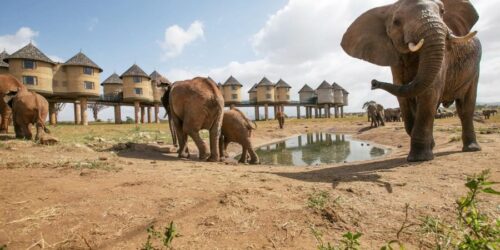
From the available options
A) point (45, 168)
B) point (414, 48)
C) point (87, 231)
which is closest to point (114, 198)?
point (87, 231)

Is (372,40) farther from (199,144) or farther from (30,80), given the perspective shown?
(30,80)

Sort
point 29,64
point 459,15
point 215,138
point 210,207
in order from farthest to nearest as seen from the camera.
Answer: point 29,64 → point 215,138 → point 459,15 → point 210,207

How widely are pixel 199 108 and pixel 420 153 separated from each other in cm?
527

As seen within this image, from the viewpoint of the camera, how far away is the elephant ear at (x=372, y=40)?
6.46 metres

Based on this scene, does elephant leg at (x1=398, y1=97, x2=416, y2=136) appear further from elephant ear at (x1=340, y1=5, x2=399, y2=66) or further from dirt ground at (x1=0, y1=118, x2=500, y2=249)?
dirt ground at (x1=0, y1=118, x2=500, y2=249)

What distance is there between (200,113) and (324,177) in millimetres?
4404

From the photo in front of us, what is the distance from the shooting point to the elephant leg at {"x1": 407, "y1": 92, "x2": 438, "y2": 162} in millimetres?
5852

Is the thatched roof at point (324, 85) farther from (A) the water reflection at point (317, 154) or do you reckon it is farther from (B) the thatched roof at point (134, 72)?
(A) the water reflection at point (317, 154)

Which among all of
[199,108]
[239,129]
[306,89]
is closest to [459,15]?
[239,129]

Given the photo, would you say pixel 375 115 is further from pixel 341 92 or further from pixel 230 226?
pixel 341 92

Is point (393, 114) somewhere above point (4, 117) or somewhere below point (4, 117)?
below

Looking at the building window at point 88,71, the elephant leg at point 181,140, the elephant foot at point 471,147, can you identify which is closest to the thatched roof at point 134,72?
the building window at point 88,71

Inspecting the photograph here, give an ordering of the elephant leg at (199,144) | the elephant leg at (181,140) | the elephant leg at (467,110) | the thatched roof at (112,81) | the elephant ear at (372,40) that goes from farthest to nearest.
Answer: the thatched roof at (112,81) < the elephant leg at (181,140) < the elephant leg at (199,144) < the elephant leg at (467,110) < the elephant ear at (372,40)

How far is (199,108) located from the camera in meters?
8.18
